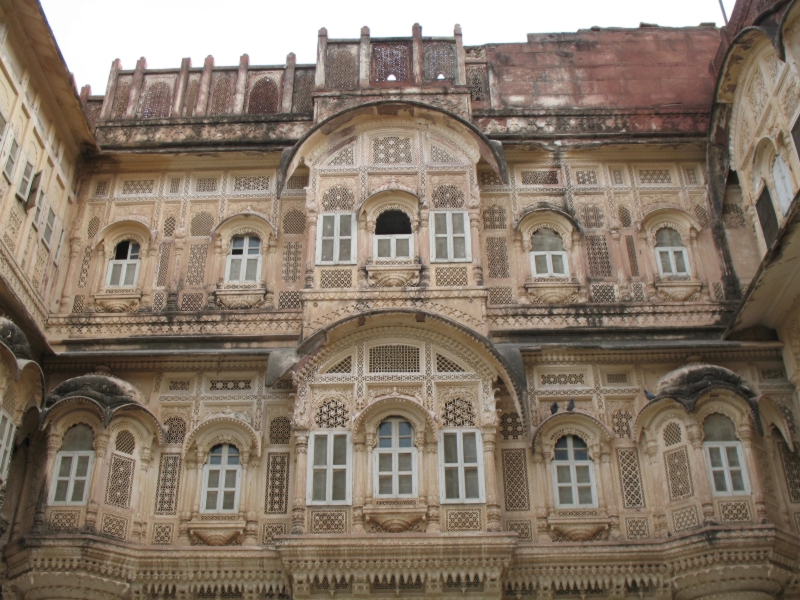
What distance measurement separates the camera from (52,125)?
12.7 m

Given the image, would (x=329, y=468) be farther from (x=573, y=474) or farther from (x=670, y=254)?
(x=670, y=254)

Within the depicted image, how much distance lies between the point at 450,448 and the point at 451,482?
423mm

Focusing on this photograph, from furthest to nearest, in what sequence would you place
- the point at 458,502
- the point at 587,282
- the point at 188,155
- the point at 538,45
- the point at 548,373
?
the point at 538,45
the point at 188,155
the point at 587,282
the point at 548,373
the point at 458,502

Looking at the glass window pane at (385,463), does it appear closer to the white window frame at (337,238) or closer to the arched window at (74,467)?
the white window frame at (337,238)

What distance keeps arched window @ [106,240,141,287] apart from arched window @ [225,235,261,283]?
1.32 metres

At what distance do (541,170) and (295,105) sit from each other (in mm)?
3963

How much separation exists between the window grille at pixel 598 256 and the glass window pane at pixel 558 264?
384 millimetres

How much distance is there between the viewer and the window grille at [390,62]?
46.6ft

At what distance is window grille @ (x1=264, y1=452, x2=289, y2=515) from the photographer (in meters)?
11.0

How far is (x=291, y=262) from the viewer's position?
12.9m

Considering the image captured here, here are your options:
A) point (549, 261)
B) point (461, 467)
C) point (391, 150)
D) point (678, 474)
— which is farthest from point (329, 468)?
point (391, 150)

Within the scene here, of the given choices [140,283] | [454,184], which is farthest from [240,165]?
[454,184]

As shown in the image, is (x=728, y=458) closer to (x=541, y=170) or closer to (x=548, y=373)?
(x=548, y=373)

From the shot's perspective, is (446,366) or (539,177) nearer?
(446,366)
